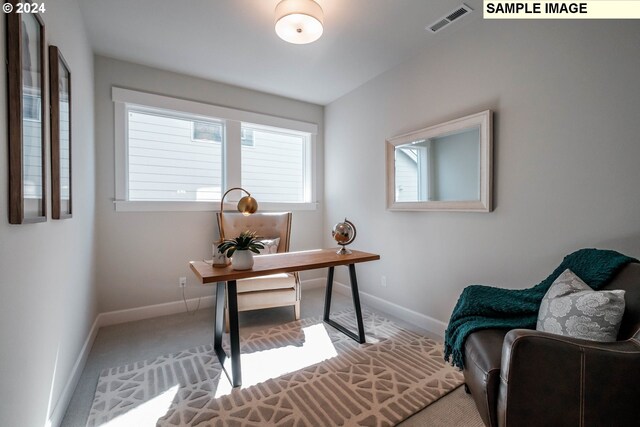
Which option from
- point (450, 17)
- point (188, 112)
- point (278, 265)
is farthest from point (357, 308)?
point (188, 112)

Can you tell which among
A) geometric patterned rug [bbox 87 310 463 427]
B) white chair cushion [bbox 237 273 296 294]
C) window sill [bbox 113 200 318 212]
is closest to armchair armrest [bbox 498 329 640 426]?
geometric patterned rug [bbox 87 310 463 427]

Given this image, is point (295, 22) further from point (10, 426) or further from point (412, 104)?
point (10, 426)

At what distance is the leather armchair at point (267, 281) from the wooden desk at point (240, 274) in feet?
1.09

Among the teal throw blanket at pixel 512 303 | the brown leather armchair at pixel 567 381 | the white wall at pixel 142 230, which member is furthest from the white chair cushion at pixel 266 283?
the brown leather armchair at pixel 567 381

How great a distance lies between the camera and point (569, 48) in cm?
177

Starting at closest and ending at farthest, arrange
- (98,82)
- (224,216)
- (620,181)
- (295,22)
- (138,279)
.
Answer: (620,181), (295,22), (98,82), (138,279), (224,216)

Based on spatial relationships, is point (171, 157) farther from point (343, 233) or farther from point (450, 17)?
point (450, 17)

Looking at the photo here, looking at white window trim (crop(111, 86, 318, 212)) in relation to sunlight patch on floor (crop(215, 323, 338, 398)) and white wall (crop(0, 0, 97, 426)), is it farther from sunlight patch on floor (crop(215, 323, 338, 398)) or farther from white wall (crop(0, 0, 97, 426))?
sunlight patch on floor (crop(215, 323, 338, 398))

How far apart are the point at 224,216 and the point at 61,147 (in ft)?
5.28

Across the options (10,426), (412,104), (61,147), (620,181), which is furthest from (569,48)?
(10,426)

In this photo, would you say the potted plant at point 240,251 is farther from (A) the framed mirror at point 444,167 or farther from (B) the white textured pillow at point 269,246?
(A) the framed mirror at point 444,167

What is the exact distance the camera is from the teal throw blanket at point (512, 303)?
1412 millimetres

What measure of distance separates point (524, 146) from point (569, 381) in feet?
4.87

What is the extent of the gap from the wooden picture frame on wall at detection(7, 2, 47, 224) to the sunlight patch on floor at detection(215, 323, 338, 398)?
1.40m
